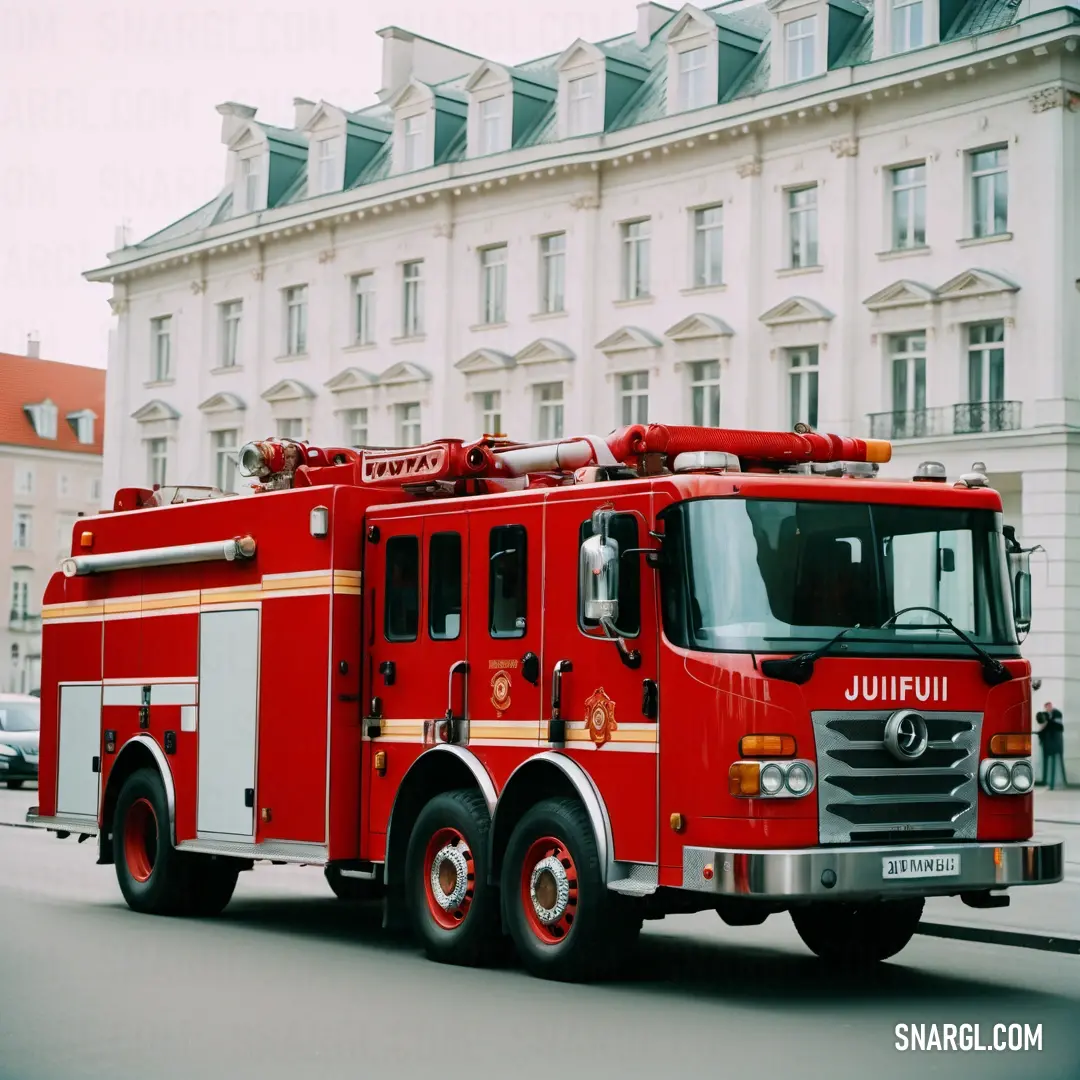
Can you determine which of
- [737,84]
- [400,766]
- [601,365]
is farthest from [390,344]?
[400,766]

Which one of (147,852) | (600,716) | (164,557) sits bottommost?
(147,852)

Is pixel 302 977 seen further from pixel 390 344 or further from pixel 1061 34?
pixel 390 344

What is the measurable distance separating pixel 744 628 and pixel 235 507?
5.13 meters

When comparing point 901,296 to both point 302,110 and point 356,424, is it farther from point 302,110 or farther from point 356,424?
point 302,110

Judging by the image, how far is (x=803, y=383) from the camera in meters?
39.2

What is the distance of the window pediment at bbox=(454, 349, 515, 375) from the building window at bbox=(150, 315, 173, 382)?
12508 mm

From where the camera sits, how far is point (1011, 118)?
3559cm

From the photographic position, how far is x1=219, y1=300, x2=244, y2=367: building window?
5309cm

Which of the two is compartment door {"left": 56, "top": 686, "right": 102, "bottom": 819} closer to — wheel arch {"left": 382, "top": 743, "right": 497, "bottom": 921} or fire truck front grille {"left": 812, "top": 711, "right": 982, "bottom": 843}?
wheel arch {"left": 382, "top": 743, "right": 497, "bottom": 921}

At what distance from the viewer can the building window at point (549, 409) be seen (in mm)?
44188

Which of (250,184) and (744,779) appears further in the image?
(250,184)

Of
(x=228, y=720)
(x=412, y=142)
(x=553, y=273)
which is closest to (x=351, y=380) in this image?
(x=412, y=142)

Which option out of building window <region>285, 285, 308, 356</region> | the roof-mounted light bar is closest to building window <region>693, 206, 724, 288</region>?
building window <region>285, 285, 308, 356</region>

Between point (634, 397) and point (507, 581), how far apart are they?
1216 inches
